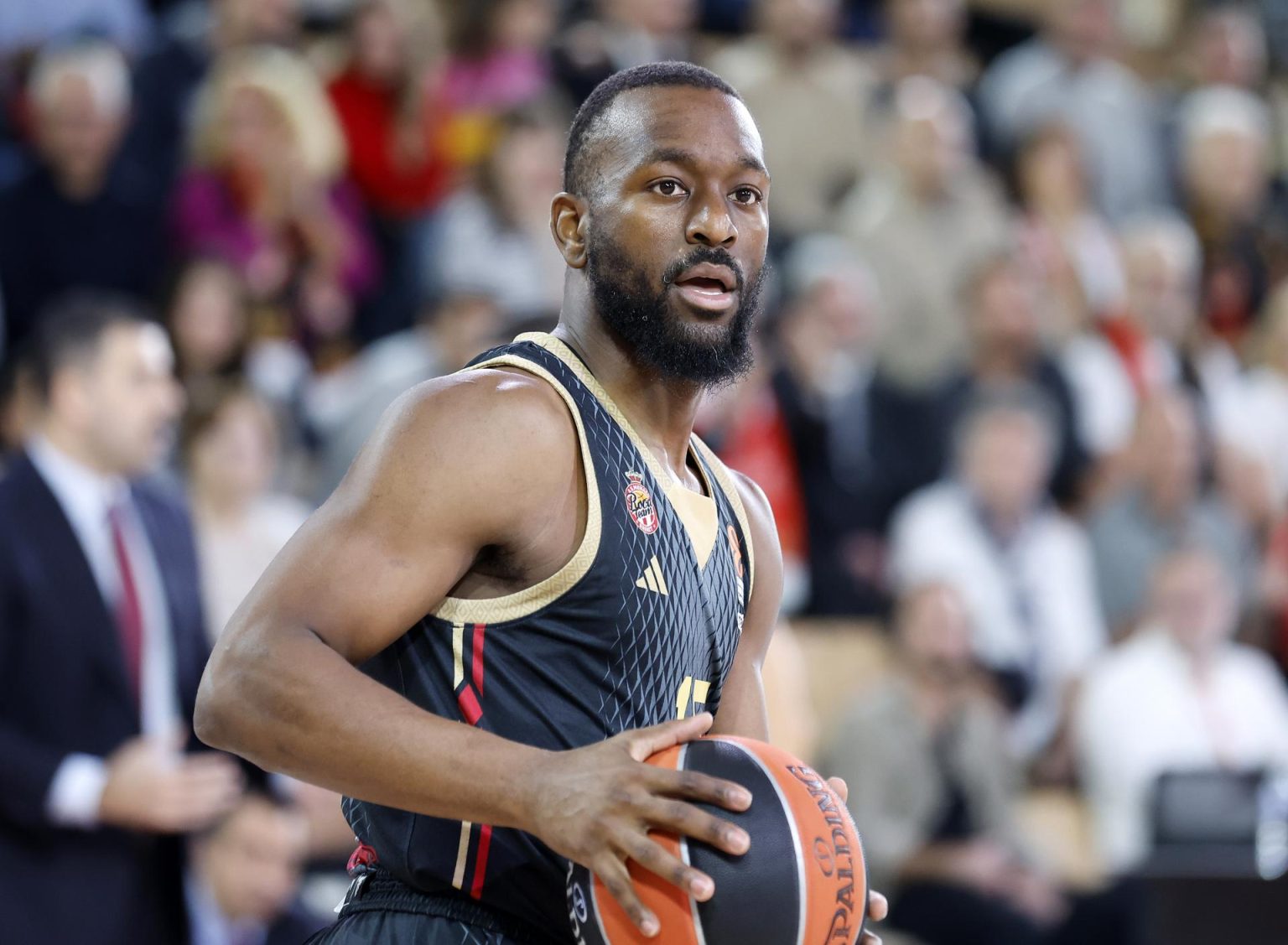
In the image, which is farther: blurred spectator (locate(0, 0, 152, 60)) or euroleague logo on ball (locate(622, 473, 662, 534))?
blurred spectator (locate(0, 0, 152, 60))

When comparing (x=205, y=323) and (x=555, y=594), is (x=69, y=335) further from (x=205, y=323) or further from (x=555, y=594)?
(x=555, y=594)

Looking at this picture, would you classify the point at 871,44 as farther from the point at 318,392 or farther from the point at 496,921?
the point at 496,921

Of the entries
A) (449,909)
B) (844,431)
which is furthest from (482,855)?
(844,431)

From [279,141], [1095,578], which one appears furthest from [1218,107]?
[279,141]

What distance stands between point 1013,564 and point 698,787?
6.33 metres

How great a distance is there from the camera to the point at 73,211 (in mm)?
7980

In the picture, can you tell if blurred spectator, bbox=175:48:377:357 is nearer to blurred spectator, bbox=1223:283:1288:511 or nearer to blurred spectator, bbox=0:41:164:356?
blurred spectator, bbox=0:41:164:356

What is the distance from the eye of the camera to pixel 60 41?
334 inches

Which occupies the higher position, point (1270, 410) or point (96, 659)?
point (1270, 410)

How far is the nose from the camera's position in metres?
2.88

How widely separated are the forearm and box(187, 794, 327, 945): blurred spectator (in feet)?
10.9

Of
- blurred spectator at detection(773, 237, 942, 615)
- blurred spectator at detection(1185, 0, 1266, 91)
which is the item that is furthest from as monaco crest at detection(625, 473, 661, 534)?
blurred spectator at detection(1185, 0, 1266, 91)

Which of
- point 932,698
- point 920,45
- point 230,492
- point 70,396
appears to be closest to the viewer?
point 70,396

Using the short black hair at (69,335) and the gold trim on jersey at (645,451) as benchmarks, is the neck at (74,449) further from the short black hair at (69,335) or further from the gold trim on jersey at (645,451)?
the gold trim on jersey at (645,451)
